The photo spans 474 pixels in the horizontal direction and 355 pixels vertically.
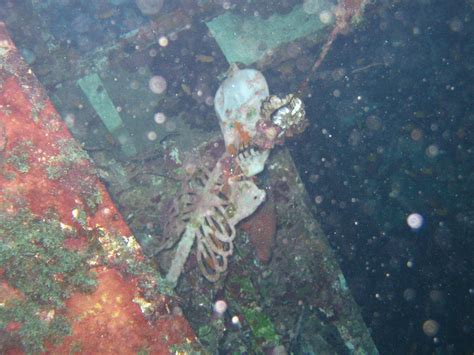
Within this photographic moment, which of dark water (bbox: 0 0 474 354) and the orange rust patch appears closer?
the orange rust patch

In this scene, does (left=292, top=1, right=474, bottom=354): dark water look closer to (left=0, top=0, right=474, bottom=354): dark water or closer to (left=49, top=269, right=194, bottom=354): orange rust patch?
(left=0, top=0, right=474, bottom=354): dark water

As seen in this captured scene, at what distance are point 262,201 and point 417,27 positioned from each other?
17.2ft

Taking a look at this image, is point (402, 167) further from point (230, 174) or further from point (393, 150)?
point (230, 174)

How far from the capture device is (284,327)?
508cm

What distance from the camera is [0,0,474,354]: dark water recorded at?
5.66 meters

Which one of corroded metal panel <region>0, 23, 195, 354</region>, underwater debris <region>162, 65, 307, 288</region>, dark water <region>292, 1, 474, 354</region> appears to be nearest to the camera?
corroded metal panel <region>0, 23, 195, 354</region>

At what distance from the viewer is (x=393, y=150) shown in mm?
6367

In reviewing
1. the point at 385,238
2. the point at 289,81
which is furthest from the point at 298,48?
the point at 385,238

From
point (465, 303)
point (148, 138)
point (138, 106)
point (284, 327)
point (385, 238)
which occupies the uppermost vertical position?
point (138, 106)

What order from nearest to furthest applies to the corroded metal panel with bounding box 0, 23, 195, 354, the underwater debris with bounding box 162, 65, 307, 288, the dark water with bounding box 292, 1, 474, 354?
the corroded metal panel with bounding box 0, 23, 195, 354
the underwater debris with bounding box 162, 65, 307, 288
the dark water with bounding box 292, 1, 474, 354

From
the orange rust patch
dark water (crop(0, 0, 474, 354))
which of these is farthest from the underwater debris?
the orange rust patch

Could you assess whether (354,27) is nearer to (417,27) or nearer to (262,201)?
(417,27)

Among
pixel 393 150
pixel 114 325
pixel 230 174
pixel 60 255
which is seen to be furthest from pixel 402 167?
pixel 60 255

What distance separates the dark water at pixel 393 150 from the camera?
5.66m
